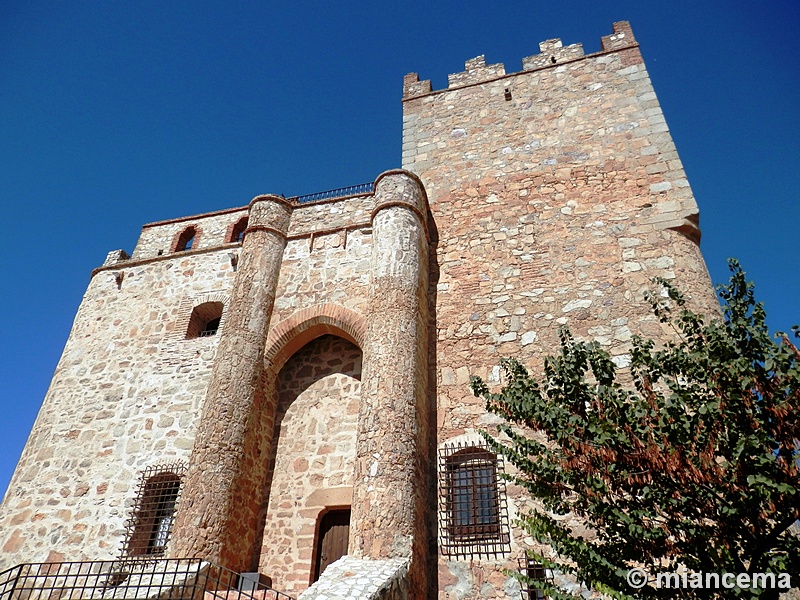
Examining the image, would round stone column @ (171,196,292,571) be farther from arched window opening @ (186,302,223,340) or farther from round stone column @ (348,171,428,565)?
round stone column @ (348,171,428,565)

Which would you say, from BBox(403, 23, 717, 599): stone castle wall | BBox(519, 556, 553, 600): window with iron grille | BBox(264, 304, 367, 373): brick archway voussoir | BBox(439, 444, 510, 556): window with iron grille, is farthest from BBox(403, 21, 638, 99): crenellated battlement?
BBox(519, 556, 553, 600): window with iron grille

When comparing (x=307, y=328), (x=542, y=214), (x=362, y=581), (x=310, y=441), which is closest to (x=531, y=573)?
(x=362, y=581)

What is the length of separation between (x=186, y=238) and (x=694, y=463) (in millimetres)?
12202

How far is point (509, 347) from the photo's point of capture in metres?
9.81

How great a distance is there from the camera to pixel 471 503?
8.55 metres

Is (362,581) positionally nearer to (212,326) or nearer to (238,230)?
(212,326)

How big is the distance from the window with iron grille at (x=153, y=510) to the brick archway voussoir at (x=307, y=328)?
7.79ft

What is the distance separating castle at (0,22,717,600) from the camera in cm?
828

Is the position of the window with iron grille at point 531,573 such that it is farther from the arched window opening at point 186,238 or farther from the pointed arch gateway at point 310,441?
the arched window opening at point 186,238

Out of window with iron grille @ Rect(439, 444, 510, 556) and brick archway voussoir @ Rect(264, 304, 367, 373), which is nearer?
window with iron grille @ Rect(439, 444, 510, 556)

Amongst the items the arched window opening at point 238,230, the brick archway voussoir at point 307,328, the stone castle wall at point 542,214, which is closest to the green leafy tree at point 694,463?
the stone castle wall at point 542,214

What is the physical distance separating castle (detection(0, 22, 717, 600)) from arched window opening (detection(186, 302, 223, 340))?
0.15ft

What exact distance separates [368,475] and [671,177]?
7.89 meters

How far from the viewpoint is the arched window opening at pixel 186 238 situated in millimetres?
13681
